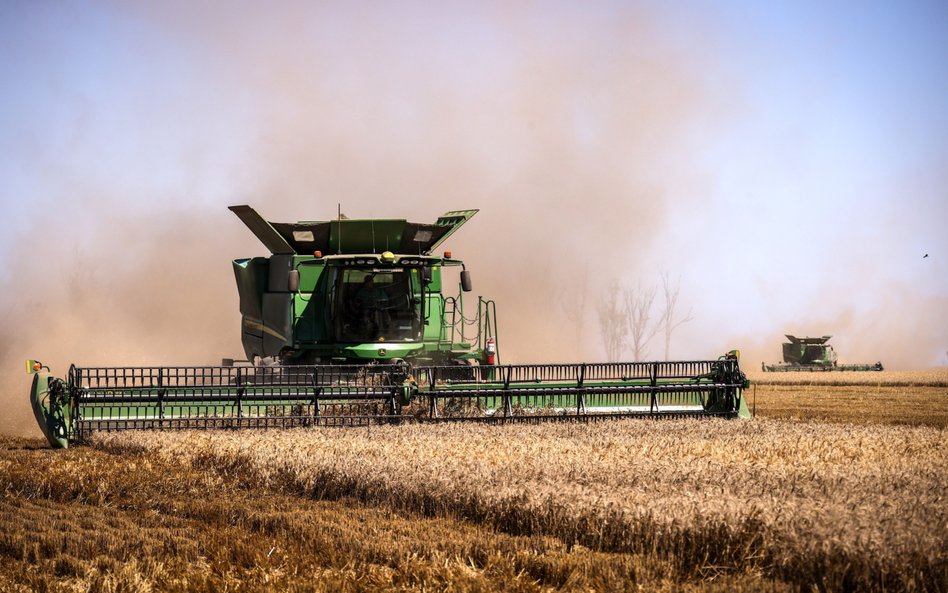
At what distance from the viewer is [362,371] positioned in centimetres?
1328

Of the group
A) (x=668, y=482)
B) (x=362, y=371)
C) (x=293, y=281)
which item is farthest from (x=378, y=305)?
(x=668, y=482)

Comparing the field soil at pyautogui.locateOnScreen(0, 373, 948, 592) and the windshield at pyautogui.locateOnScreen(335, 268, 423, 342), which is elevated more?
the windshield at pyautogui.locateOnScreen(335, 268, 423, 342)

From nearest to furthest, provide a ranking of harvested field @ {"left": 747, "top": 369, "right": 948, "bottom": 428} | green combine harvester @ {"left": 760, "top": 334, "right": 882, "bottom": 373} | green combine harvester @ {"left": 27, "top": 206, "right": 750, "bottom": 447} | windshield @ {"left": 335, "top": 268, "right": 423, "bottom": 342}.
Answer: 1. green combine harvester @ {"left": 27, "top": 206, "right": 750, "bottom": 447}
2. windshield @ {"left": 335, "top": 268, "right": 423, "bottom": 342}
3. harvested field @ {"left": 747, "top": 369, "right": 948, "bottom": 428}
4. green combine harvester @ {"left": 760, "top": 334, "right": 882, "bottom": 373}

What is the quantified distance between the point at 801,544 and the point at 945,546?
0.67 m

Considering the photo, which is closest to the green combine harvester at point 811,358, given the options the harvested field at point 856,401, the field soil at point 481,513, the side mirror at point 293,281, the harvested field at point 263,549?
the harvested field at point 856,401

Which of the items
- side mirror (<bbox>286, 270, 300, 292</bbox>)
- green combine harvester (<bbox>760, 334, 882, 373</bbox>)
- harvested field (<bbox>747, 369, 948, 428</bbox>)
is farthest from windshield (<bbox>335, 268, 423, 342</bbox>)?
green combine harvester (<bbox>760, 334, 882, 373</bbox>)

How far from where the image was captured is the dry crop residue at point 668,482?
558 cm

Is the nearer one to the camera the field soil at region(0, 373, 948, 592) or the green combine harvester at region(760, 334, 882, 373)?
the field soil at region(0, 373, 948, 592)

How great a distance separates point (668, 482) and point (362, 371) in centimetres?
625

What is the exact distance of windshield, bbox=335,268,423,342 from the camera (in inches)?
612

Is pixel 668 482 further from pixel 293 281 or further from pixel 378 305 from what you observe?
pixel 378 305

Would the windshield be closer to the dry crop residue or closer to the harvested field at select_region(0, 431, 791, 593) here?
the dry crop residue

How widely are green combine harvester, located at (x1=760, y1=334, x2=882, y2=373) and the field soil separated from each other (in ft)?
124

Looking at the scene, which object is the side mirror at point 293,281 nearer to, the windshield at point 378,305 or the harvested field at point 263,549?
the windshield at point 378,305
